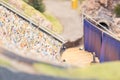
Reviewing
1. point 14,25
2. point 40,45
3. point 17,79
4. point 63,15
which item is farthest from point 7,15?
point 17,79

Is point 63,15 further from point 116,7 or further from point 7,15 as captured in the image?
→ point 7,15

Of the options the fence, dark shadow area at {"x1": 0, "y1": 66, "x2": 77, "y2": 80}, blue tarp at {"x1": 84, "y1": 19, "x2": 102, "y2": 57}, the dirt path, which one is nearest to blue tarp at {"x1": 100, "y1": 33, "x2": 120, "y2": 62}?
the fence

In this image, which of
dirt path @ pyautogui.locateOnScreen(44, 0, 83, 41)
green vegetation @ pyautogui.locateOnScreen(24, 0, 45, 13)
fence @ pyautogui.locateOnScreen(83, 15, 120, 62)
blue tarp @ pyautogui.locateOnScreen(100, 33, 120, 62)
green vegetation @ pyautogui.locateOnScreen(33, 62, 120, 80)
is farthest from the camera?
green vegetation @ pyautogui.locateOnScreen(24, 0, 45, 13)

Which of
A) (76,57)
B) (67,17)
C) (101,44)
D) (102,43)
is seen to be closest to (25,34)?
(76,57)

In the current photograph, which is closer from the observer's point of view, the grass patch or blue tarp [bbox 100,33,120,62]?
blue tarp [bbox 100,33,120,62]

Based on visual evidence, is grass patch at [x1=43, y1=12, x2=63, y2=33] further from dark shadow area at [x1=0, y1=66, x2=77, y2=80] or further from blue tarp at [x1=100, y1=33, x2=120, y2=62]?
dark shadow area at [x1=0, y1=66, x2=77, y2=80]

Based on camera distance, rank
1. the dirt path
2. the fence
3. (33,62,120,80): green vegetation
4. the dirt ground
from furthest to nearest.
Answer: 1. the dirt path
2. the dirt ground
3. the fence
4. (33,62,120,80): green vegetation
